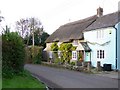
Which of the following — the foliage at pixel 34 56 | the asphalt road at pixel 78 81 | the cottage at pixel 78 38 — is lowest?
the asphalt road at pixel 78 81

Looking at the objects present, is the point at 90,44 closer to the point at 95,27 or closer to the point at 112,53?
the point at 95,27

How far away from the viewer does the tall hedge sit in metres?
24.8

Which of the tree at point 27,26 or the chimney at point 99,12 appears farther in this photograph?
the tree at point 27,26

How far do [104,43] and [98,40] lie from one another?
71.2 inches

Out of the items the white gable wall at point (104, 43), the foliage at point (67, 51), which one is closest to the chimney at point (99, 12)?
the white gable wall at point (104, 43)

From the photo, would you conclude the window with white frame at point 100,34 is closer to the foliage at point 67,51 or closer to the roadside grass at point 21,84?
the foliage at point 67,51

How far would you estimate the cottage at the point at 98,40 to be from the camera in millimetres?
36031

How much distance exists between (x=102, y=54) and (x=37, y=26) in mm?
48395

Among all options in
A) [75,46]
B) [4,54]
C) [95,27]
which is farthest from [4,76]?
[75,46]

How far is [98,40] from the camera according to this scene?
130 feet

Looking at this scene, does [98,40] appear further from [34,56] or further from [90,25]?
[34,56]

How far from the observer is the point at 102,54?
38625mm

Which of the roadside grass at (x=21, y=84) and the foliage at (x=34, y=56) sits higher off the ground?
the foliage at (x=34, y=56)

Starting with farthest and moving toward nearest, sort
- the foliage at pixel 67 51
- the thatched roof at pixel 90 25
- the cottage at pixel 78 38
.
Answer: the foliage at pixel 67 51, the cottage at pixel 78 38, the thatched roof at pixel 90 25
